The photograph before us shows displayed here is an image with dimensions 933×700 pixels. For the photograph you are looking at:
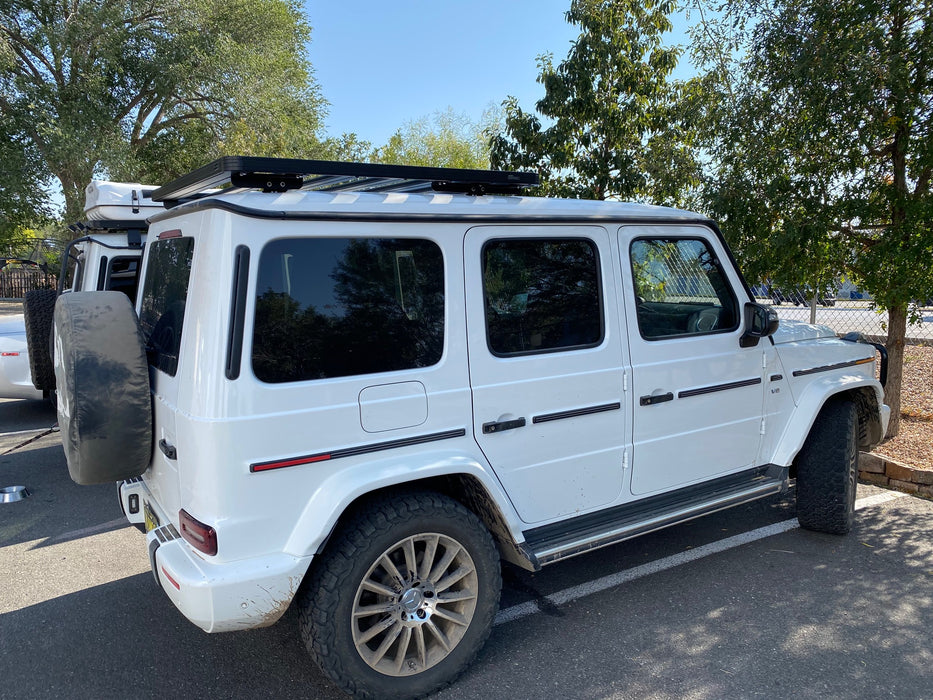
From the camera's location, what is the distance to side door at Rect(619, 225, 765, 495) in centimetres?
346

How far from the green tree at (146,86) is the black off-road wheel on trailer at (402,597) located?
40.7 ft

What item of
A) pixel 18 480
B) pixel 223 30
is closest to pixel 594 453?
pixel 18 480

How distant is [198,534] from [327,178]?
5.80 ft

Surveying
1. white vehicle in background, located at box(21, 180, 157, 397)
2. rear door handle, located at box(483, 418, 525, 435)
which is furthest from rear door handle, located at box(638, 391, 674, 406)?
white vehicle in background, located at box(21, 180, 157, 397)

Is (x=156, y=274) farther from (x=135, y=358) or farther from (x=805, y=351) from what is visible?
(x=805, y=351)

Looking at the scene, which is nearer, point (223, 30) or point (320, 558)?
point (320, 558)

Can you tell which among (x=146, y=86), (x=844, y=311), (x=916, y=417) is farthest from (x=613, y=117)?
(x=146, y=86)

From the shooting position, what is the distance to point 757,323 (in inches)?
148

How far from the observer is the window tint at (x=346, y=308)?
2564 millimetres

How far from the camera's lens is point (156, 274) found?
3.35 metres

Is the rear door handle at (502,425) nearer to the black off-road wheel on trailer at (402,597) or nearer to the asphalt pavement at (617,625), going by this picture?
the black off-road wheel on trailer at (402,597)

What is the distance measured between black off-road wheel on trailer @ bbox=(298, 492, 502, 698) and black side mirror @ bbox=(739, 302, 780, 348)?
6.18 ft

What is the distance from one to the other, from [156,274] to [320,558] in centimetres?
166

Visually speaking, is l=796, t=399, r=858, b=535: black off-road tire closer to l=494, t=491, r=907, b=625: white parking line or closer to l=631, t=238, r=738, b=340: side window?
l=494, t=491, r=907, b=625: white parking line
